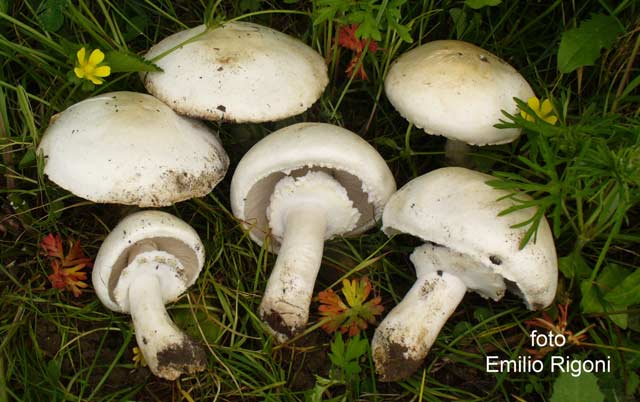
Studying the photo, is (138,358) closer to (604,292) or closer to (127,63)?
(127,63)

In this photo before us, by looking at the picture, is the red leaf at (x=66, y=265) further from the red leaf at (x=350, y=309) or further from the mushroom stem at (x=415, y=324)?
the mushroom stem at (x=415, y=324)

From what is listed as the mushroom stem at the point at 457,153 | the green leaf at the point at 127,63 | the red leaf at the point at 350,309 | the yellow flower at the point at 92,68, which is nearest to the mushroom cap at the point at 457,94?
the mushroom stem at the point at 457,153

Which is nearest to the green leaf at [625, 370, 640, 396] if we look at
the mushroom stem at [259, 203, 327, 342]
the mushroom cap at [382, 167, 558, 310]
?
the mushroom cap at [382, 167, 558, 310]

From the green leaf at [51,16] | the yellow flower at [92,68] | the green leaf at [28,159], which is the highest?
the green leaf at [51,16]

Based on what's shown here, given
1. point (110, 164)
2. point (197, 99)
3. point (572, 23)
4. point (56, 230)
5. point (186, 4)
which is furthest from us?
point (186, 4)

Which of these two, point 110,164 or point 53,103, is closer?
point 110,164

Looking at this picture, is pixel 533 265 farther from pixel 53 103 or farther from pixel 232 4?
pixel 53 103

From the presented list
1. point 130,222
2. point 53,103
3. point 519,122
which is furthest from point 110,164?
point 519,122
